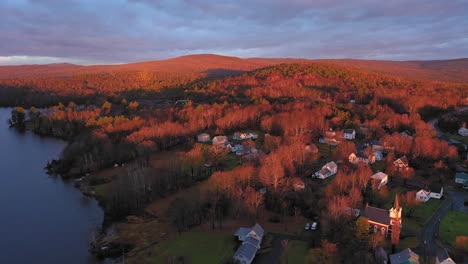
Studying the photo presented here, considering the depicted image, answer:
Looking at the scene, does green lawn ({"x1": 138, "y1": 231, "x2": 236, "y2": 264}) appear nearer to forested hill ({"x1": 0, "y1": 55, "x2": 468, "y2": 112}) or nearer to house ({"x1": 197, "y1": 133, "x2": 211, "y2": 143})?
house ({"x1": 197, "y1": 133, "x2": 211, "y2": 143})

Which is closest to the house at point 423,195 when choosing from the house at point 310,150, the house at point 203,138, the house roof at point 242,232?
the house at point 310,150

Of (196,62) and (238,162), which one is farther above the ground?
(196,62)

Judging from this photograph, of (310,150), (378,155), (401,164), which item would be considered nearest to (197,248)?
(310,150)

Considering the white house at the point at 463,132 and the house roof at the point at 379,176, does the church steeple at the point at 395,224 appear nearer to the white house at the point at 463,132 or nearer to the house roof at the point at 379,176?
the house roof at the point at 379,176

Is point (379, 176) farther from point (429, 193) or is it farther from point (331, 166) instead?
point (331, 166)

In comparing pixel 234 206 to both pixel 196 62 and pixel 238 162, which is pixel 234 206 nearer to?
pixel 238 162

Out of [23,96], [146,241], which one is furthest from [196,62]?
[146,241]

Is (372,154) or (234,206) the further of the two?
(372,154)
